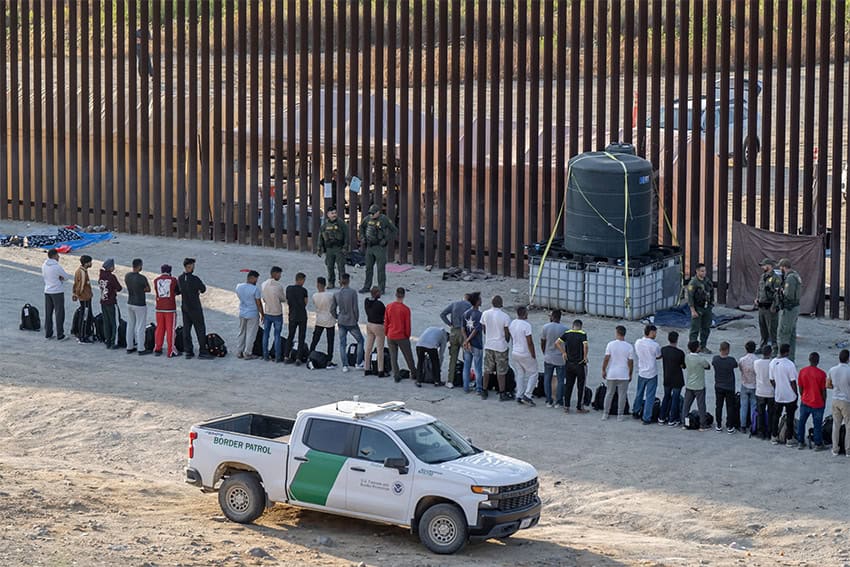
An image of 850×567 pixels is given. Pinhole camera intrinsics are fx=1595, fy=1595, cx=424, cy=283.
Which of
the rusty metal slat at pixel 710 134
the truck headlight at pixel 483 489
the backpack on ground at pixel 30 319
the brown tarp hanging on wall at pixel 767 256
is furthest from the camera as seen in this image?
the rusty metal slat at pixel 710 134

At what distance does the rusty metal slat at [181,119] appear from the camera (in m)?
33.2

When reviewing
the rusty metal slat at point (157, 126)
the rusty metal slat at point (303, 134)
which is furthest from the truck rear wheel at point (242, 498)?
the rusty metal slat at point (157, 126)

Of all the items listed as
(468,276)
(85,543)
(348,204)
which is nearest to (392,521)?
(85,543)

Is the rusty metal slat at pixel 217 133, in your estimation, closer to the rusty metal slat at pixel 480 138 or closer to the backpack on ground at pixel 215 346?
the rusty metal slat at pixel 480 138

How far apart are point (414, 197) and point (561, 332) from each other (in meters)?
10.5

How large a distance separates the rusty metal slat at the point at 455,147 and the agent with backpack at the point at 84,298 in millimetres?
8035

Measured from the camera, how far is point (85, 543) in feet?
51.1

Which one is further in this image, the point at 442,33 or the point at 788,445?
the point at 442,33

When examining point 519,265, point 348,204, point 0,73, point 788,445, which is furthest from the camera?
point 0,73

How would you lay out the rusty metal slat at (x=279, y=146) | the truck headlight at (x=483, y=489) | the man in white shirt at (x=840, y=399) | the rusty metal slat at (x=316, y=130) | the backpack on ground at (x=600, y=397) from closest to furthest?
1. the truck headlight at (x=483, y=489)
2. the man in white shirt at (x=840, y=399)
3. the backpack on ground at (x=600, y=397)
4. the rusty metal slat at (x=316, y=130)
5. the rusty metal slat at (x=279, y=146)

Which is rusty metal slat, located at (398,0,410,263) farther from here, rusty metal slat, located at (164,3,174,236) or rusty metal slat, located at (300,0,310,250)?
rusty metal slat, located at (164,3,174,236)

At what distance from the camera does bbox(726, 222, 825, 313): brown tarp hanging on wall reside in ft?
89.5

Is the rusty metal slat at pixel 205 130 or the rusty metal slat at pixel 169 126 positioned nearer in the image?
the rusty metal slat at pixel 205 130

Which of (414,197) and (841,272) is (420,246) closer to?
(414,197)
